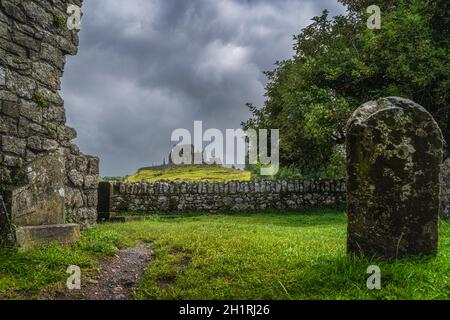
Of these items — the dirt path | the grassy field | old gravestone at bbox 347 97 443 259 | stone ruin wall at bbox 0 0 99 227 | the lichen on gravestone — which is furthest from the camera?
stone ruin wall at bbox 0 0 99 227

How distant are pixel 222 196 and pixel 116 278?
11793 millimetres

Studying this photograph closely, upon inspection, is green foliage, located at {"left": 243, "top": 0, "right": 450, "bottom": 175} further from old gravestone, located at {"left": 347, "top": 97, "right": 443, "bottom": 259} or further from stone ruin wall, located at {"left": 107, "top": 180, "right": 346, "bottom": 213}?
old gravestone, located at {"left": 347, "top": 97, "right": 443, "bottom": 259}

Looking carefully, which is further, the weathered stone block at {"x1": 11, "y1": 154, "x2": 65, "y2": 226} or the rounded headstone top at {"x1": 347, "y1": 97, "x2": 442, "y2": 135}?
the weathered stone block at {"x1": 11, "y1": 154, "x2": 65, "y2": 226}

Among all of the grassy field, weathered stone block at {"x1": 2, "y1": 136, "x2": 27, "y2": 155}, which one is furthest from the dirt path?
weathered stone block at {"x1": 2, "y1": 136, "x2": 27, "y2": 155}

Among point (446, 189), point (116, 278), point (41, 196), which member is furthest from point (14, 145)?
point (446, 189)

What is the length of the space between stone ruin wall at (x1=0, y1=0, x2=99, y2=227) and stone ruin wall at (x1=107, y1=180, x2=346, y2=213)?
343 inches

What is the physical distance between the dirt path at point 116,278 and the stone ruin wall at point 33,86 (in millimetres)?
2031

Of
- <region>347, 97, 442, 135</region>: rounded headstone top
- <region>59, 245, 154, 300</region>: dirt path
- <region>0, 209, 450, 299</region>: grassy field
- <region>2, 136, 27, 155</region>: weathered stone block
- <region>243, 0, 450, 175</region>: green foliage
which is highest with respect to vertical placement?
<region>243, 0, 450, 175</region>: green foliage

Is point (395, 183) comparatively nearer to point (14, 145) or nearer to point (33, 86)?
point (14, 145)

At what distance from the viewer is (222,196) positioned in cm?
1717

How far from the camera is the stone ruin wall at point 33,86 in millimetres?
6238

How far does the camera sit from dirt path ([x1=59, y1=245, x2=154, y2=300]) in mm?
4859
